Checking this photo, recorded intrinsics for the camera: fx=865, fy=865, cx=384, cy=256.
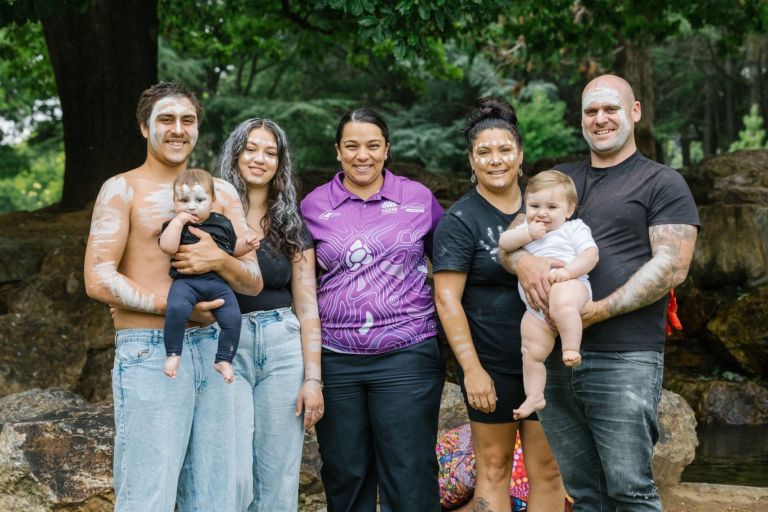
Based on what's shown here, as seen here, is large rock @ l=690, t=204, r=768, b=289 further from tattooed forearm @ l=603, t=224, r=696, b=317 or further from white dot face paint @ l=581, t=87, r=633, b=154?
tattooed forearm @ l=603, t=224, r=696, b=317

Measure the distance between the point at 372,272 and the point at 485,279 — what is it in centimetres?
48

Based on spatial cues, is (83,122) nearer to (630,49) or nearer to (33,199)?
(630,49)

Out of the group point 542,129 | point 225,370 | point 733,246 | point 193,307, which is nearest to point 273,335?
point 225,370

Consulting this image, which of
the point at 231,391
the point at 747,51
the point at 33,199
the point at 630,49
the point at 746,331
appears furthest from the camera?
the point at 33,199

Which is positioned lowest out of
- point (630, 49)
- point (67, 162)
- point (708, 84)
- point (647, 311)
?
point (647, 311)

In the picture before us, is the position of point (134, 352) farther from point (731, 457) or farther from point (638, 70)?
point (638, 70)

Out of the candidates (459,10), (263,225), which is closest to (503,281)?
(263,225)

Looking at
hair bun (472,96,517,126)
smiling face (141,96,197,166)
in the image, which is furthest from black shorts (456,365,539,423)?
smiling face (141,96,197,166)

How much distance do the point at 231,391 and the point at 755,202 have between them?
8443 millimetres

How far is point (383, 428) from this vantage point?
367cm

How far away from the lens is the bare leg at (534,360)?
10.8 feet

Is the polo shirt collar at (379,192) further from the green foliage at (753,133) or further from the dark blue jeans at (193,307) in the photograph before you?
the green foliage at (753,133)

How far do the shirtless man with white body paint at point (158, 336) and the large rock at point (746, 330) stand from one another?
7.14 meters

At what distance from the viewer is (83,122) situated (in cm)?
917
